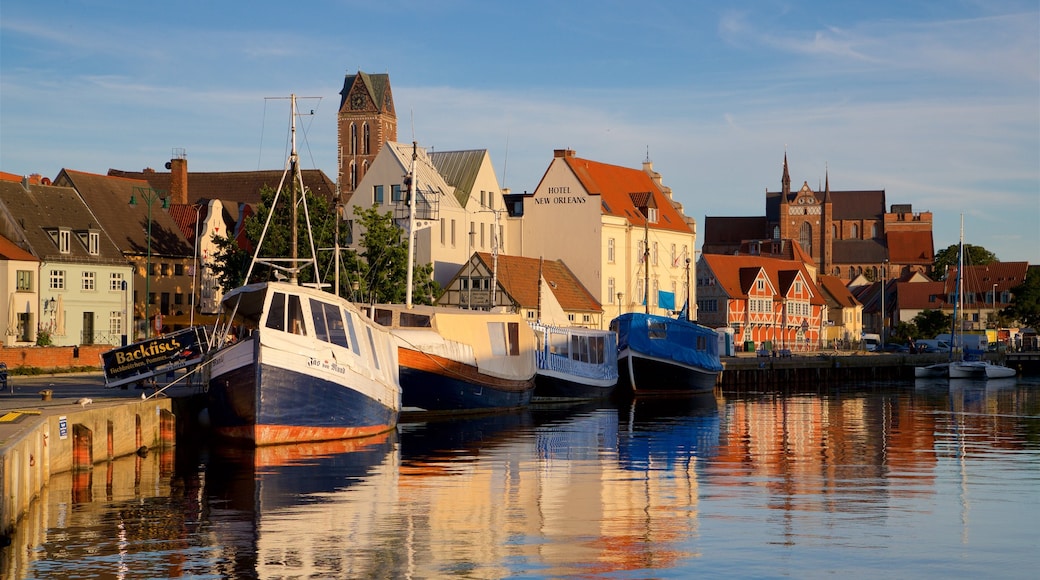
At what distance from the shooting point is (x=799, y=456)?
3897 cm

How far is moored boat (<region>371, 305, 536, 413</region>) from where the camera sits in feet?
158

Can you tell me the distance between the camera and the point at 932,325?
16738 cm

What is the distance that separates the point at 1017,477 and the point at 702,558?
15079 millimetres

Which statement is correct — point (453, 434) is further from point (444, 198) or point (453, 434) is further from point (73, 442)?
point (444, 198)

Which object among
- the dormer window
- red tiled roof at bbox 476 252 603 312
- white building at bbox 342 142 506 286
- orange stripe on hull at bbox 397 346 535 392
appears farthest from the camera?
white building at bbox 342 142 506 286

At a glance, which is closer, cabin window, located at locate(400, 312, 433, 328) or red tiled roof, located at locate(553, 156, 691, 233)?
cabin window, located at locate(400, 312, 433, 328)

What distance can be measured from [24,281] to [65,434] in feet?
168

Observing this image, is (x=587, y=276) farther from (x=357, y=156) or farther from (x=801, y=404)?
(x=357, y=156)

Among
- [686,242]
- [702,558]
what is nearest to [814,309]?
[686,242]

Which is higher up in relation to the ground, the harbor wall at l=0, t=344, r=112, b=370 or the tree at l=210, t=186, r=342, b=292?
the tree at l=210, t=186, r=342, b=292

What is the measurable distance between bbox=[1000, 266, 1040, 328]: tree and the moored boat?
124 metres

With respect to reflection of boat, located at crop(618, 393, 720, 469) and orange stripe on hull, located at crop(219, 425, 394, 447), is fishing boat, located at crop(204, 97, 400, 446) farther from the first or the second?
reflection of boat, located at crop(618, 393, 720, 469)

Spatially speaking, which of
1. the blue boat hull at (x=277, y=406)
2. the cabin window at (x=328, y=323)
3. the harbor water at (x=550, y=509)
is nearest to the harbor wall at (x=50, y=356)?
the harbor water at (x=550, y=509)

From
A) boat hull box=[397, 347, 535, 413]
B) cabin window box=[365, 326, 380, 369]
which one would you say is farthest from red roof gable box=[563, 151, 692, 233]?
cabin window box=[365, 326, 380, 369]
